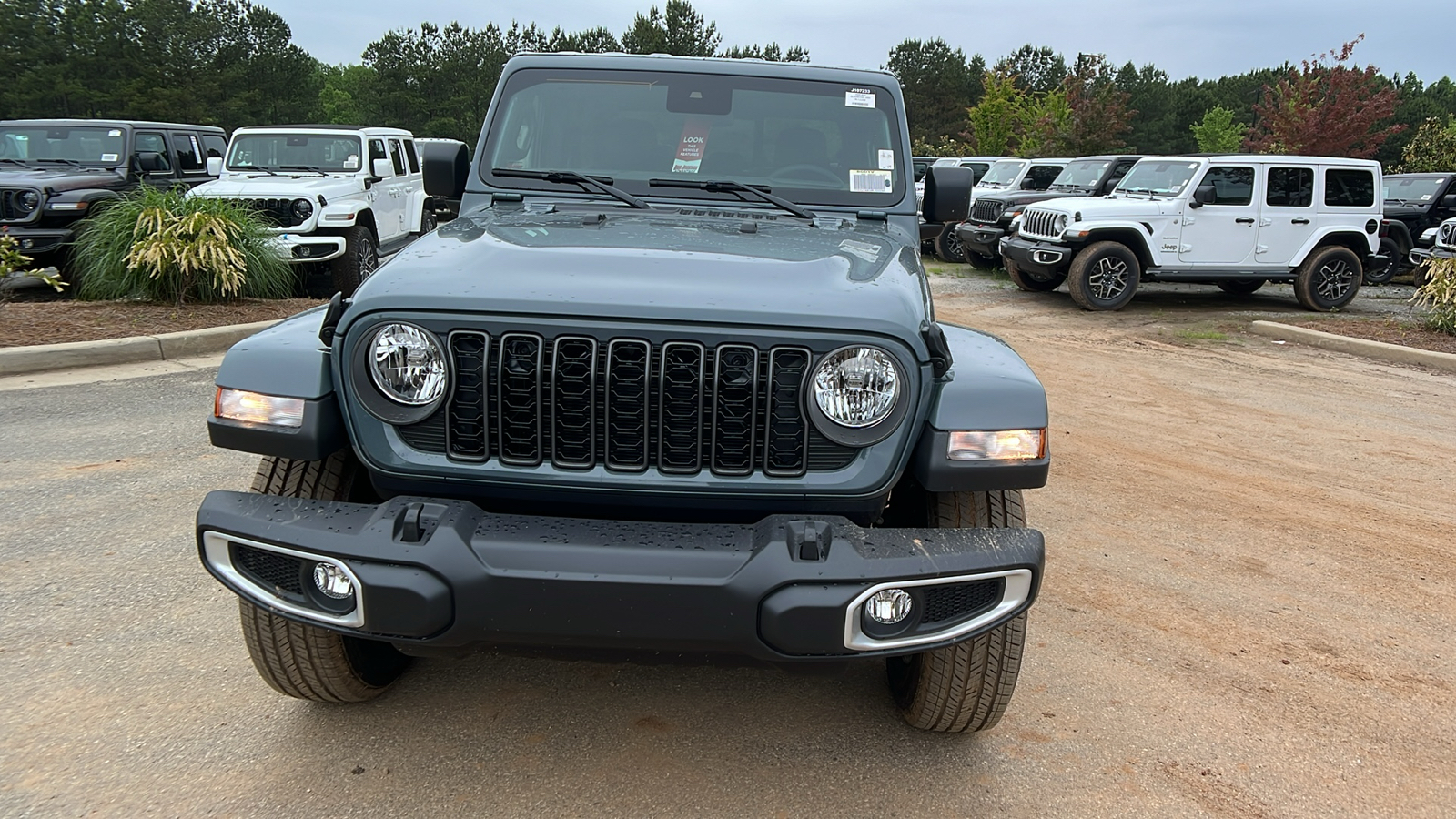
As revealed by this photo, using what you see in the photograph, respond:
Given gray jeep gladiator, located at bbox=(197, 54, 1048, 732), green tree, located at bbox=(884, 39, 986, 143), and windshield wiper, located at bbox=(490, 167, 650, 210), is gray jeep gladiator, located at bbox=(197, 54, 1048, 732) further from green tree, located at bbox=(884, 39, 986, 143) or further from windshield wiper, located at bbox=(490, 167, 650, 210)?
green tree, located at bbox=(884, 39, 986, 143)

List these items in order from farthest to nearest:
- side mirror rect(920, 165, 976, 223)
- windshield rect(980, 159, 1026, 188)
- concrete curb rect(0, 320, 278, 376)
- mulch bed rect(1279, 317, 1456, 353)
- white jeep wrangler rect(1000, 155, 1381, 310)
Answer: windshield rect(980, 159, 1026, 188), white jeep wrangler rect(1000, 155, 1381, 310), mulch bed rect(1279, 317, 1456, 353), concrete curb rect(0, 320, 278, 376), side mirror rect(920, 165, 976, 223)

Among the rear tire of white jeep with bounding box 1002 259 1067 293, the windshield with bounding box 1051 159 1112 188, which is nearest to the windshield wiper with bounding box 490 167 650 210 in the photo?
the rear tire of white jeep with bounding box 1002 259 1067 293

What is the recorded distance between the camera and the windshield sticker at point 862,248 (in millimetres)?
2784

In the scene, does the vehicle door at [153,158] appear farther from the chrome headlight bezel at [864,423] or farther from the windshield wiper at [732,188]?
the chrome headlight bezel at [864,423]

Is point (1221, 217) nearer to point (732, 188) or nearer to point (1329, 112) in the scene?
point (732, 188)

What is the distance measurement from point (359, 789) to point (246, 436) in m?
0.91

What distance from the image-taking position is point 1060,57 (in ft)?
267

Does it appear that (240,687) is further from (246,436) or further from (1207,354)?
(1207,354)

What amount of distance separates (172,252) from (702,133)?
23.5 ft

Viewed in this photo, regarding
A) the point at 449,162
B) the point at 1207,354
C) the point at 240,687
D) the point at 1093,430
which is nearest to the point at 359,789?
the point at 240,687

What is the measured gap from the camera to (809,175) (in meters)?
3.58

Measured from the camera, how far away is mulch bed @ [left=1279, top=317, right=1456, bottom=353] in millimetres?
10102

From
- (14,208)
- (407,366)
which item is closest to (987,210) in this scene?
(14,208)

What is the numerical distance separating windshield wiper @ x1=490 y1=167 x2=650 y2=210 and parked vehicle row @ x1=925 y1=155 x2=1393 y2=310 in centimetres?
1004
